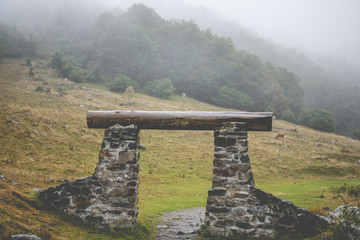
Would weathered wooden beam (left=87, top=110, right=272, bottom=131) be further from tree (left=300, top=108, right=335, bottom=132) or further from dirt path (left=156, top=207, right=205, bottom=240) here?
tree (left=300, top=108, right=335, bottom=132)

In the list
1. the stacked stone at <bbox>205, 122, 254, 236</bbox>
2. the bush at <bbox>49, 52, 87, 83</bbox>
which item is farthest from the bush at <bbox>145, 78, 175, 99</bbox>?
the stacked stone at <bbox>205, 122, 254, 236</bbox>

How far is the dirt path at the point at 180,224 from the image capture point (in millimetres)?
6512

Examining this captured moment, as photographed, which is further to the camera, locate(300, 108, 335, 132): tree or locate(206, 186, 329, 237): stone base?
locate(300, 108, 335, 132): tree

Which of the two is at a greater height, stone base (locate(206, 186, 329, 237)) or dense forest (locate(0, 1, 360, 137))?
dense forest (locate(0, 1, 360, 137))

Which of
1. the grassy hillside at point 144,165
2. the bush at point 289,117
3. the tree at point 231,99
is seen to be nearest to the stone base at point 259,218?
the grassy hillside at point 144,165

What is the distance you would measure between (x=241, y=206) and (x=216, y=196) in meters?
0.64

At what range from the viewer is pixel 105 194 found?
595 centimetres

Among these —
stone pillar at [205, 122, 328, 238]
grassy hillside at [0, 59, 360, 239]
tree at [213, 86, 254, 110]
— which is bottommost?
grassy hillside at [0, 59, 360, 239]

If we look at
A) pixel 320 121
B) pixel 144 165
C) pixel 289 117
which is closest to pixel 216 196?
pixel 144 165

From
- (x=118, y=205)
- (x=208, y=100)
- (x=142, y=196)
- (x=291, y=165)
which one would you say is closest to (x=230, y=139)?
(x=118, y=205)

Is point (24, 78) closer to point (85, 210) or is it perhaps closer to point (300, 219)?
point (85, 210)

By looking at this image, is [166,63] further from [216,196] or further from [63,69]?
[216,196]

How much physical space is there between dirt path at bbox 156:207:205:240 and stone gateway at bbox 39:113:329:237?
3.42 ft

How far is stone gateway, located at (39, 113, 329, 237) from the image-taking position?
221 inches
